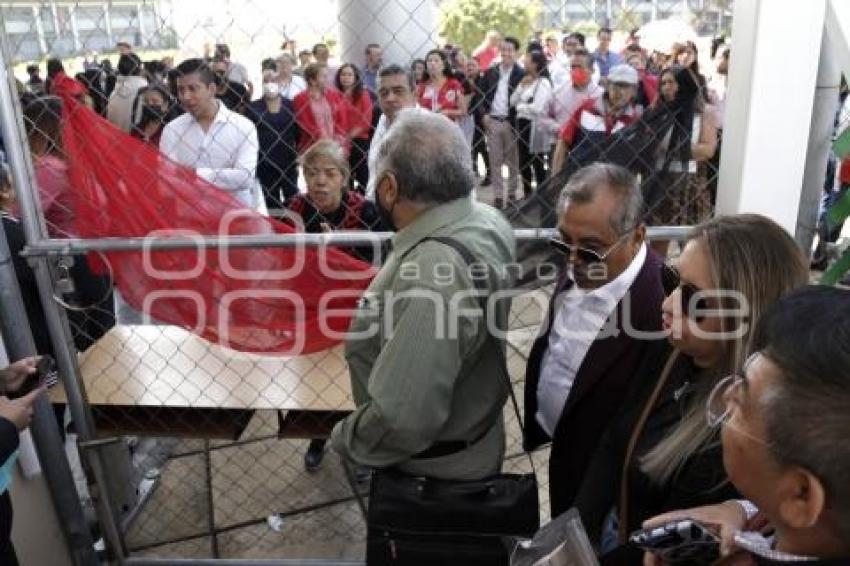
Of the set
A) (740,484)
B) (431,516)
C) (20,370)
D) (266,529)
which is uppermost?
(740,484)

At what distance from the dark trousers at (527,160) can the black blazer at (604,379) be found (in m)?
5.04

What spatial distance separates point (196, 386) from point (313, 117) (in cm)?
410

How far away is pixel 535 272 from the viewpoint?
248 centimetres

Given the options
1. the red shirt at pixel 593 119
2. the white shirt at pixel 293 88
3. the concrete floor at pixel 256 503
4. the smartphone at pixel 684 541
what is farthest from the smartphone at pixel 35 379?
the white shirt at pixel 293 88

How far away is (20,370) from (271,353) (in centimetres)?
85

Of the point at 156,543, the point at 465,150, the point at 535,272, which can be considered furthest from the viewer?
the point at 156,543

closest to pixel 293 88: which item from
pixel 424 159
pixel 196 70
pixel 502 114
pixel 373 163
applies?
pixel 502 114

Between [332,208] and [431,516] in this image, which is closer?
[431,516]

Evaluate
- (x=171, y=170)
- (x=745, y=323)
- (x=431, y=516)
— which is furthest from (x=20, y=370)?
(x=745, y=323)

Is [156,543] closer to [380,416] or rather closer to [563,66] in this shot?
[380,416]

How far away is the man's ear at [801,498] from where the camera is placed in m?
0.83

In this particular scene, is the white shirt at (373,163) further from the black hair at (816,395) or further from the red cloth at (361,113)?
the red cloth at (361,113)

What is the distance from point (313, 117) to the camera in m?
6.23

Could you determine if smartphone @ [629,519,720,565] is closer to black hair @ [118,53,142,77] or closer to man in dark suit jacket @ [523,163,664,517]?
man in dark suit jacket @ [523,163,664,517]
